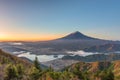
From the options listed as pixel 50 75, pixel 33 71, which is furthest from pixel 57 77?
pixel 33 71

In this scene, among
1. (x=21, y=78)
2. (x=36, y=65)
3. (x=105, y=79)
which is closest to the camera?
(x=105, y=79)

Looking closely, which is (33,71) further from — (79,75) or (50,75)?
(79,75)

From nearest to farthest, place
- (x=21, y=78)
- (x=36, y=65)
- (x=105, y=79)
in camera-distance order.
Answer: (x=105, y=79) < (x=21, y=78) < (x=36, y=65)

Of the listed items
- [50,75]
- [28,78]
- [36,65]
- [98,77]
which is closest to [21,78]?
[28,78]

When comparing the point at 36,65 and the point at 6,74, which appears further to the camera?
the point at 36,65

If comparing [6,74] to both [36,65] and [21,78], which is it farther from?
[36,65]

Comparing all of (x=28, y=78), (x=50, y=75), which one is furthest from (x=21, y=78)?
(x=50, y=75)

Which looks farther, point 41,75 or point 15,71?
point 41,75
